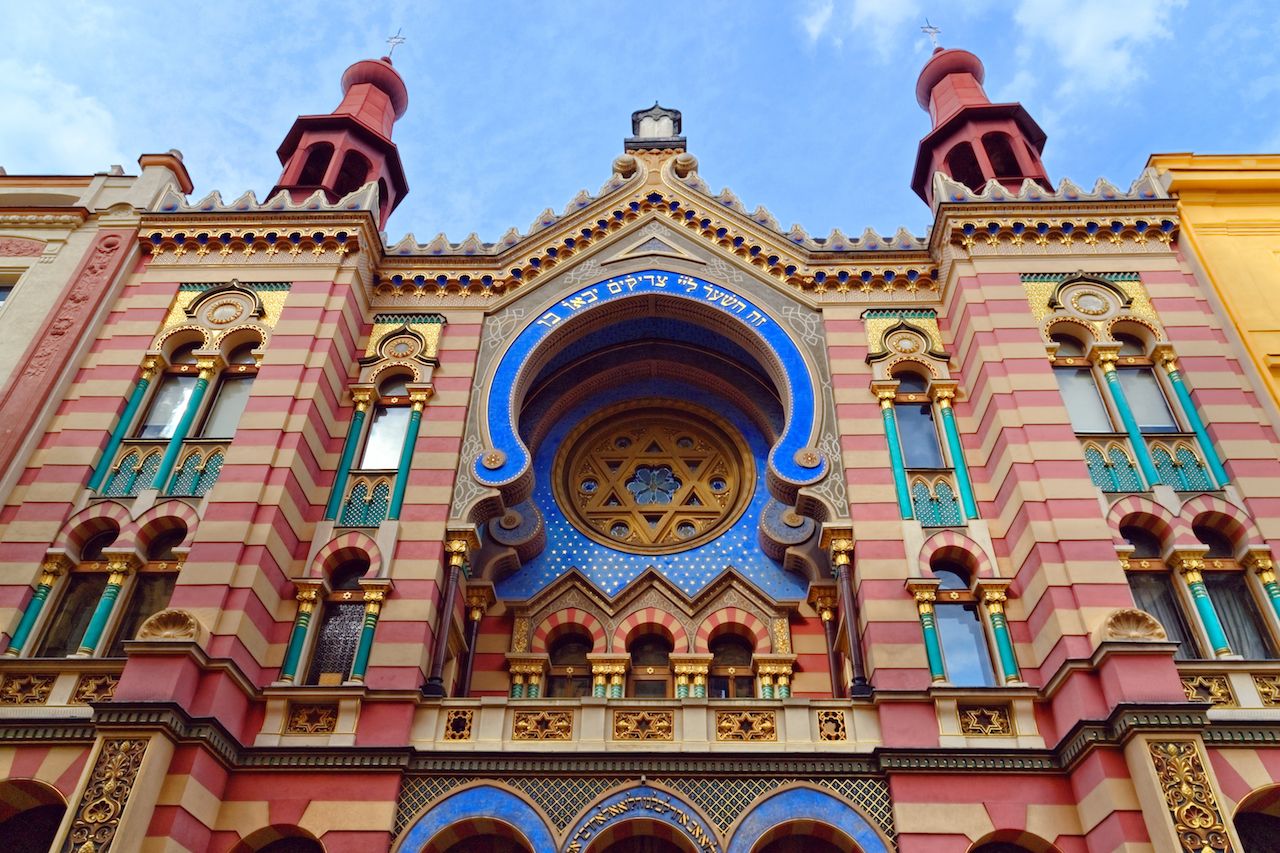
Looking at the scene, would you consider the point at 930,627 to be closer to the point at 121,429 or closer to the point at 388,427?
the point at 388,427

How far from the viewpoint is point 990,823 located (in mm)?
12688

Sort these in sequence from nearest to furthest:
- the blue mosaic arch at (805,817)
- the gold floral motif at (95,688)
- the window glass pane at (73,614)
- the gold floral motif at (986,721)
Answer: the blue mosaic arch at (805,817), the gold floral motif at (986,721), the gold floral motif at (95,688), the window glass pane at (73,614)

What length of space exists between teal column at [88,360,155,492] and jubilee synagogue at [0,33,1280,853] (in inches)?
4.4

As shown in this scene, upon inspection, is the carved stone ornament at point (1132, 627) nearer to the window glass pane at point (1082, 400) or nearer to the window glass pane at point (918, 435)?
the window glass pane at point (1082, 400)

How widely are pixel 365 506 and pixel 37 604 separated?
4858 mm

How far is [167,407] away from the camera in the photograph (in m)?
17.5

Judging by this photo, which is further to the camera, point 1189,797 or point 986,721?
point 986,721

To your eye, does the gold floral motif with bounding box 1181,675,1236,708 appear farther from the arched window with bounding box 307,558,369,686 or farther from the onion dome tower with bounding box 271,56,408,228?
the onion dome tower with bounding box 271,56,408,228

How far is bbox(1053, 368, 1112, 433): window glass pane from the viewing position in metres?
16.6

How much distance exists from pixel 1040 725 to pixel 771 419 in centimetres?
796

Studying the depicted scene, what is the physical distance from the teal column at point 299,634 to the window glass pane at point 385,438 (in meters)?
2.75

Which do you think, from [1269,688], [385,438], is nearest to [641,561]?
[385,438]

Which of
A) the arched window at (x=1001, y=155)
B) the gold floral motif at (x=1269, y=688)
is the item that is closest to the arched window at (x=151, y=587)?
the gold floral motif at (x=1269, y=688)

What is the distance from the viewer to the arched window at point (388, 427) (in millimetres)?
17312
